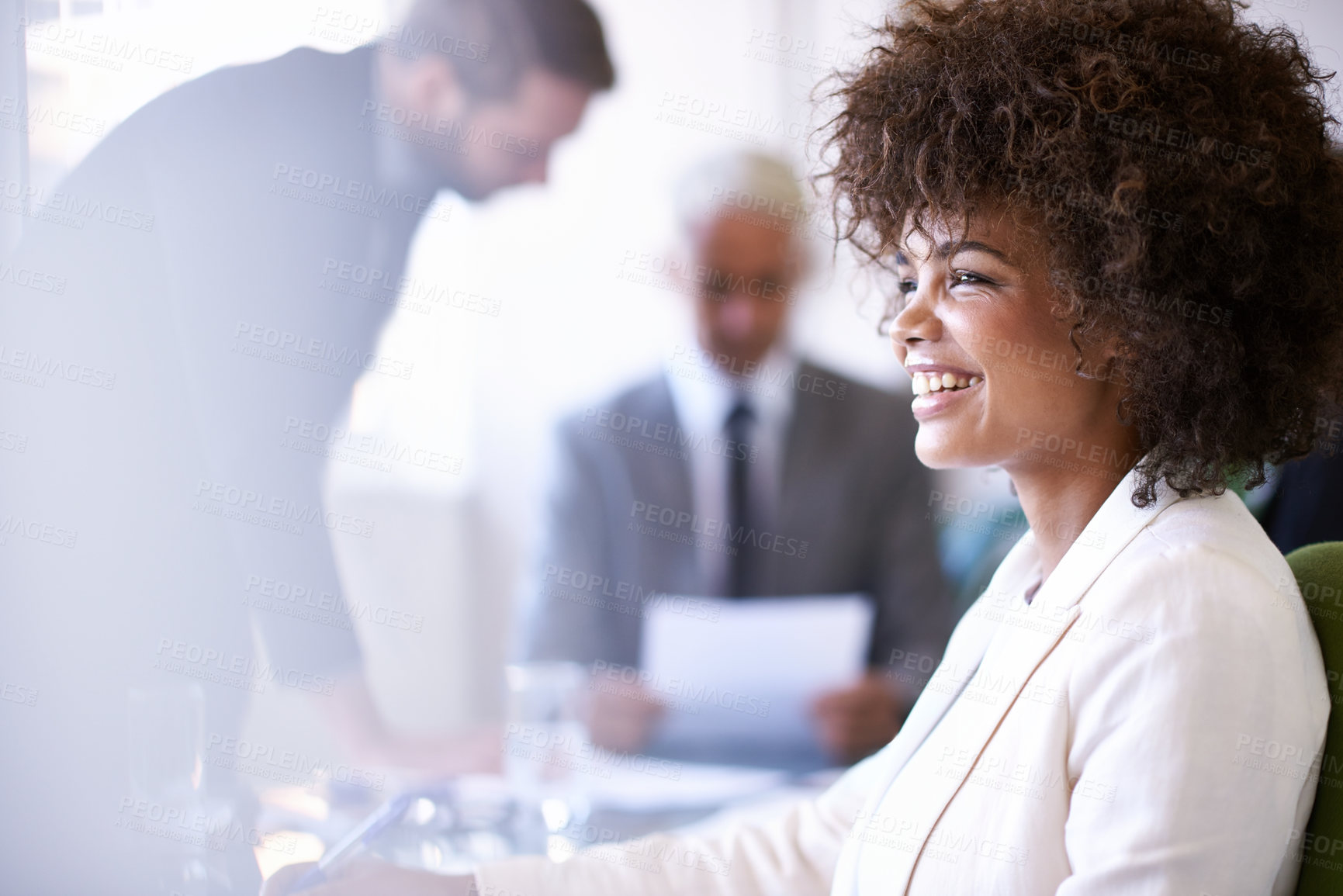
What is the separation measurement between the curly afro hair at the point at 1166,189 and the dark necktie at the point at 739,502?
1518 mm

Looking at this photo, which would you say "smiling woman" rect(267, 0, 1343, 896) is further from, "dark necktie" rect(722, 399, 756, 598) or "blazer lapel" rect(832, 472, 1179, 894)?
"dark necktie" rect(722, 399, 756, 598)

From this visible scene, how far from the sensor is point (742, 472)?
2.52 meters

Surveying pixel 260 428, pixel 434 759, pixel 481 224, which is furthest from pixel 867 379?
pixel 260 428

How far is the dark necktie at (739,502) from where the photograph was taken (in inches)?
96.6

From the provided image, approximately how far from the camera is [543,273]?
7.95 ft

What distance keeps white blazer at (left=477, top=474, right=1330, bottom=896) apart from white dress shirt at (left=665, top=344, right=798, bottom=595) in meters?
1.50

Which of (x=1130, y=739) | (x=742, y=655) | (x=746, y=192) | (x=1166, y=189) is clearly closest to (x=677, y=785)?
(x=742, y=655)

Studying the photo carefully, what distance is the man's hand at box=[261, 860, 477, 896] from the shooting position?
3.18 ft

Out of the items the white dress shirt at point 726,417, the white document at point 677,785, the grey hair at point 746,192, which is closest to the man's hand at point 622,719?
the white document at point 677,785

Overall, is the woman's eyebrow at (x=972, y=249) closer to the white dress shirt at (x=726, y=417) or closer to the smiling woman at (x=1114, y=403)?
the smiling woman at (x=1114, y=403)

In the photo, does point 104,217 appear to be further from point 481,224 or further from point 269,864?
point 481,224

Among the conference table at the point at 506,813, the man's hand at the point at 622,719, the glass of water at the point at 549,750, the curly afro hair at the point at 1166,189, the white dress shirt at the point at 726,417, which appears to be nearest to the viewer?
the curly afro hair at the point at 1166,189

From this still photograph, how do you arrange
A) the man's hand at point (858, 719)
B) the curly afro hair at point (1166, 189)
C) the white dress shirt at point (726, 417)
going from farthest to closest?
the white dress shirt at point (726, 417) → the man's hand at point (858, 719) → the curly afro hair at point (1166, 189)

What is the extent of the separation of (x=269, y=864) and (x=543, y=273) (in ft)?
5.25
